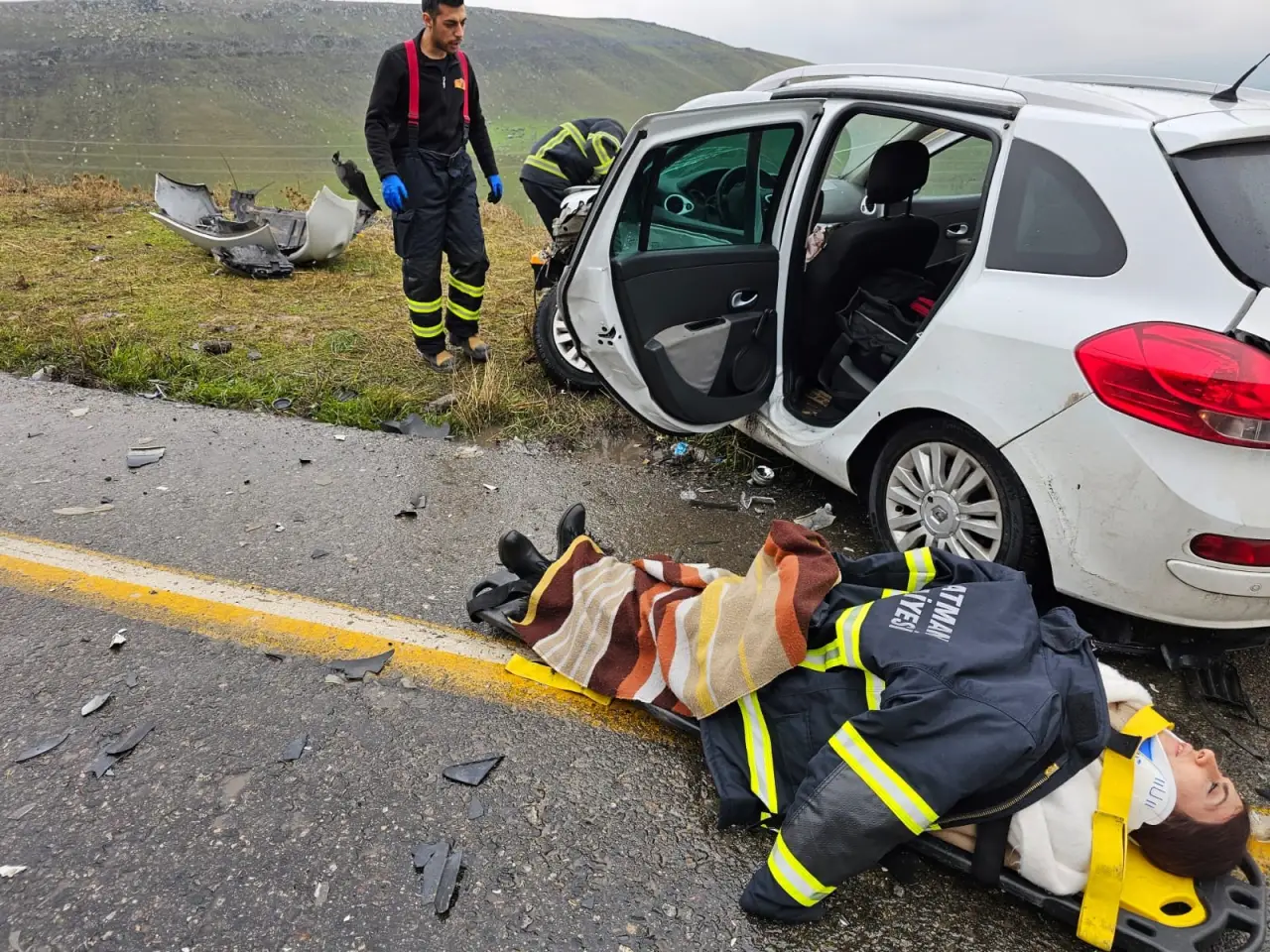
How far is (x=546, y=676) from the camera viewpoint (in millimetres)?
2299

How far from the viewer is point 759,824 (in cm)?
184

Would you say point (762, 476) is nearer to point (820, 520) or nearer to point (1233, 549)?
point (820, 520)

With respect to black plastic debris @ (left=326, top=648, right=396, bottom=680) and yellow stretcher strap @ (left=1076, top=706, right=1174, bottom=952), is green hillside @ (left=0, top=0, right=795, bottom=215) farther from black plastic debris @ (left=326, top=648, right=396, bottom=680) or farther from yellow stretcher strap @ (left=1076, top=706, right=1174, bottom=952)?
yellow stretcher strap @ (left=1076, top=706, right=1174, bottom=952)

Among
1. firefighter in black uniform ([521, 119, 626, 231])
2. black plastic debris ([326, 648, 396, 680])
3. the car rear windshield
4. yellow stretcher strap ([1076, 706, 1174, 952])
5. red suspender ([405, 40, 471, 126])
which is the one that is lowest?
black plastic debris ([326, 648, 396, 680])

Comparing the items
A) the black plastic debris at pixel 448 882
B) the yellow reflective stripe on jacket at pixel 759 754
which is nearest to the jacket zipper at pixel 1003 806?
the yellow reflective stripe on jacket at pixel 759 754

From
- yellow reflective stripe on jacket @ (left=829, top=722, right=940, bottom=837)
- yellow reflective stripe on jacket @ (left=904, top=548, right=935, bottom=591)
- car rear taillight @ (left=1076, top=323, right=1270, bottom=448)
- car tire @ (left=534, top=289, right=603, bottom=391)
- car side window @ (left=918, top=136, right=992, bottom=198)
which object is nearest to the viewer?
yellow reflective stripe on jacket @ (left=829, top=722, right=940, bottom=837)

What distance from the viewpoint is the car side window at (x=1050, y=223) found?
2064mm

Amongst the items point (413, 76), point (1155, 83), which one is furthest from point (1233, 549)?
point (413, 76)

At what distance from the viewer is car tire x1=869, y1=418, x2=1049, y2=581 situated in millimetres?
2287

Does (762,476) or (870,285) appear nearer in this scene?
(870,285)

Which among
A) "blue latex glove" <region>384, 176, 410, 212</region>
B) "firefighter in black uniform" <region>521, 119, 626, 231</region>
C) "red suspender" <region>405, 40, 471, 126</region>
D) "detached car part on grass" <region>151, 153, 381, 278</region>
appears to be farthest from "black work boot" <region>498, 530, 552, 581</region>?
"detached car part on grass" <region>151, 153, 381, 278</region>

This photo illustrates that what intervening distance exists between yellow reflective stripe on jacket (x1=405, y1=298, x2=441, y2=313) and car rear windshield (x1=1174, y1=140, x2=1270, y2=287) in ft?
12.4

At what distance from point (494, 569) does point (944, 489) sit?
159 cm

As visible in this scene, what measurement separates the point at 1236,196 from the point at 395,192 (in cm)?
390
